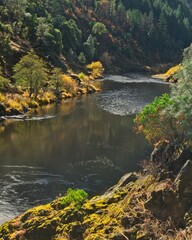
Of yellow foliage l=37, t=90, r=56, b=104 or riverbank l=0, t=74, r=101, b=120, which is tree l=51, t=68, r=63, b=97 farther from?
yellow foliage l=37, t=90, r=56, b=104

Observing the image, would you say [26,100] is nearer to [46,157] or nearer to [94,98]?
[94,98]

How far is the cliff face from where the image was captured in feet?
85.8

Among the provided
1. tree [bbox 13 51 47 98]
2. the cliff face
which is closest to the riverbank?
tree [bbox 13 51 47 98]

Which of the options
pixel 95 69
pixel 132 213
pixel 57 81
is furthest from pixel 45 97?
pixel 132 213

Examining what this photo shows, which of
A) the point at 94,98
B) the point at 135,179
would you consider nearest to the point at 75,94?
the point at 94,98

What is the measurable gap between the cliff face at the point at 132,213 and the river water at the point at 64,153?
344 inches

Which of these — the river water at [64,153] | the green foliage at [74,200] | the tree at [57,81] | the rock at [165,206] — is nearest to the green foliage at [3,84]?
the river water at [64,153]

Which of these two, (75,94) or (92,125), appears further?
→ (75,94)

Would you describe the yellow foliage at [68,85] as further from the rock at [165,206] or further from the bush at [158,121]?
the rock at [165,206]

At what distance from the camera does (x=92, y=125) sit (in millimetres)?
77125

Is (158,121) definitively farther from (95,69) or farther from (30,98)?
(95,69)

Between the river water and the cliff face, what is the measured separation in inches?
344

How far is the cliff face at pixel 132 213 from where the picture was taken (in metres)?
26.1

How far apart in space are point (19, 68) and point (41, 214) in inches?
3059
